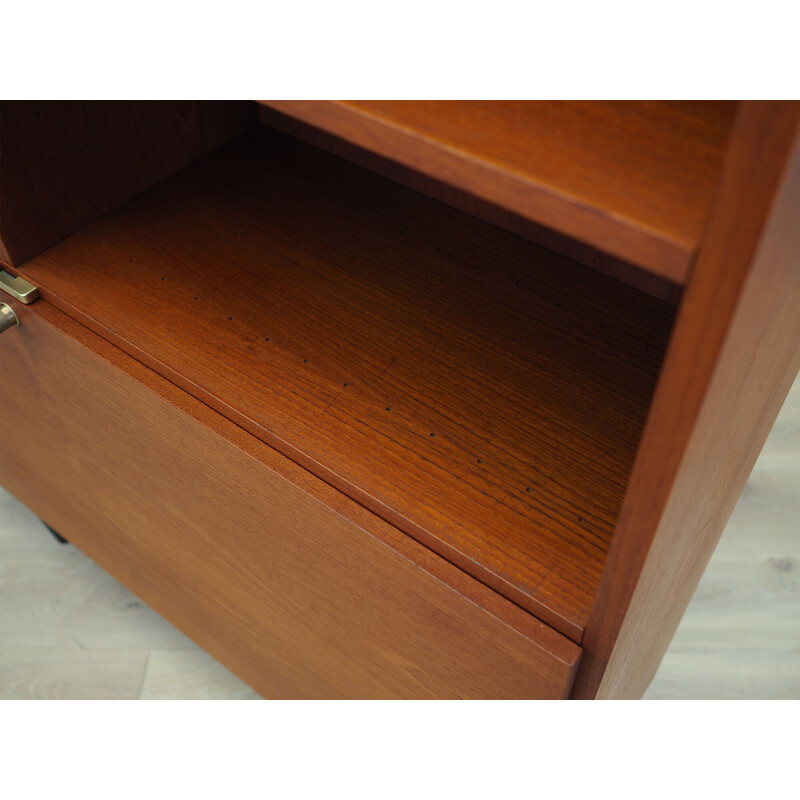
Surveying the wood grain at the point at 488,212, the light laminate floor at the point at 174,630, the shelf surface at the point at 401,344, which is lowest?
the light laminate floor at the point at 174,630

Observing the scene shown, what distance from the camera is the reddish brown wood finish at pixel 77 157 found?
0.50 metres

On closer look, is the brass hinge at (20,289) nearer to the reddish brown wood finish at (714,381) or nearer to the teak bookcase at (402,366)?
the teak bookcase at (402,366)

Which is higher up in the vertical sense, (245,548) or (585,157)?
(585,157)

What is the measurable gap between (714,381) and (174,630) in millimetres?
692

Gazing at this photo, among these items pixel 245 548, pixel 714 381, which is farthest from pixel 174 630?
pixel 714 381

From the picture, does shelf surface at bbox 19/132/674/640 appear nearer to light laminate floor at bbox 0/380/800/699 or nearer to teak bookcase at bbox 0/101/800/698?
teak bookcase at bbox 0/101/800/698

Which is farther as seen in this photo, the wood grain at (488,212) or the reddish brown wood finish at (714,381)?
the wood grain at (488,212)

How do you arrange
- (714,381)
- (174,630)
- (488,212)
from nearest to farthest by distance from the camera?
(714,381) < (488,212) < (174,630)

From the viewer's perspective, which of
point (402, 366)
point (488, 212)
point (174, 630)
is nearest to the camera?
point (402, 366)

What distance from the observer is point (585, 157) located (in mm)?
249

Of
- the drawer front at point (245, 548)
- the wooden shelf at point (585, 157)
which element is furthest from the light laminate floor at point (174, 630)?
the wooden shelf at point (585, 157)

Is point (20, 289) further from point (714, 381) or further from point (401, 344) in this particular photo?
point (714, 381)

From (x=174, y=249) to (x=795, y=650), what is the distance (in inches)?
25.9
